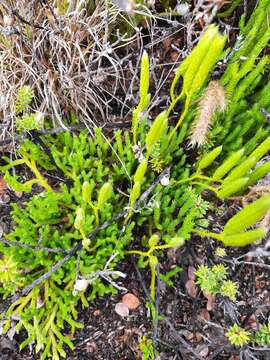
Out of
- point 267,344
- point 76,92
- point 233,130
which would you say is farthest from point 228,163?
point 76,92

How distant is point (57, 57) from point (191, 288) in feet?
4.19

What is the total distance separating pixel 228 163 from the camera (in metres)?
1.59

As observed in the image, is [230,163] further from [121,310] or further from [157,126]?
[121,310]

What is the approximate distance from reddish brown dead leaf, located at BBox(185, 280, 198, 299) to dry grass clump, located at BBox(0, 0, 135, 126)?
90cm

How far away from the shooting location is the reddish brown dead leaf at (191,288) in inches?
87.5

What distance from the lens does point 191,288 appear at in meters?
2.23

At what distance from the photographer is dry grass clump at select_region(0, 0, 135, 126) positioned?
223cm

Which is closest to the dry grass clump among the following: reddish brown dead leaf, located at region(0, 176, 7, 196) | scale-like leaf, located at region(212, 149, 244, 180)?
reddish brown dead leaf, located at region(0, 176, 7, 196)

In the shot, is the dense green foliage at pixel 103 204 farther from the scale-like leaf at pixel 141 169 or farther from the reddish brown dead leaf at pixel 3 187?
the scale-like leaf at pixel 141 169

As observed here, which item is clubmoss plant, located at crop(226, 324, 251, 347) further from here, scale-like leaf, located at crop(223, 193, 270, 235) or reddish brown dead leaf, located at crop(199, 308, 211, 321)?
scale-like leaf, located at crop(223, 193, 270, 235)

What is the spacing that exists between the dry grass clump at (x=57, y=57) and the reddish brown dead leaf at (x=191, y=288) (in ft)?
2.95

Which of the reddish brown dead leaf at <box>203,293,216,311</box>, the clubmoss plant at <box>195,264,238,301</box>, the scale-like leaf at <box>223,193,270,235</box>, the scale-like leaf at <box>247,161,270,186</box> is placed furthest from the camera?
the reddish brown dead leaf at <box>203,293,216,311</box>

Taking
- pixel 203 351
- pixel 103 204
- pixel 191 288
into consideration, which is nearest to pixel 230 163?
pixel 103 204

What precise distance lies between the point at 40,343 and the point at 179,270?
0.67 m
